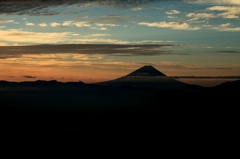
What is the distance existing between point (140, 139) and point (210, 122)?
39.3 meters

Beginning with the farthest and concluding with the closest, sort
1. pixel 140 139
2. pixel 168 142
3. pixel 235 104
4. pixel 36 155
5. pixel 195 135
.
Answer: pixel 235 104, pixel 195 135, pixel 140 139, pixel 168 142, pixel 36 155

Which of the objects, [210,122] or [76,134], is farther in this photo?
[210,122]

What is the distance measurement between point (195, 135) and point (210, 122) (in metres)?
28.4

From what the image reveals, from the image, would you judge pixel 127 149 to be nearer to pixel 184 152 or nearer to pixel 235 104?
pixel 184 152

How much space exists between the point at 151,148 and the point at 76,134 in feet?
86.7

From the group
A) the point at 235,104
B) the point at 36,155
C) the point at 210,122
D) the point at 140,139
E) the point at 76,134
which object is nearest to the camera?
the point at 36,155

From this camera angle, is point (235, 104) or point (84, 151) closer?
point (84, 151)

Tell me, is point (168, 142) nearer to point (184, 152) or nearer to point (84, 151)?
point (184, 152)

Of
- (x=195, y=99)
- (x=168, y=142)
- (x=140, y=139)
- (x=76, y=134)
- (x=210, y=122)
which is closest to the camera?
(x=168, y=142)

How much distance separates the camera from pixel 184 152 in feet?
181

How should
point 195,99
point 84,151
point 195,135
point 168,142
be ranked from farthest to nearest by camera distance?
point 195,99 → point 195,135 → point 168,142 → point 84,151

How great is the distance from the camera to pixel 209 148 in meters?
59.1

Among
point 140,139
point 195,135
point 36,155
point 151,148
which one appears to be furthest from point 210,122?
point 36,155

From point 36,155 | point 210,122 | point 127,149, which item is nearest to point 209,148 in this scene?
point 127,149
